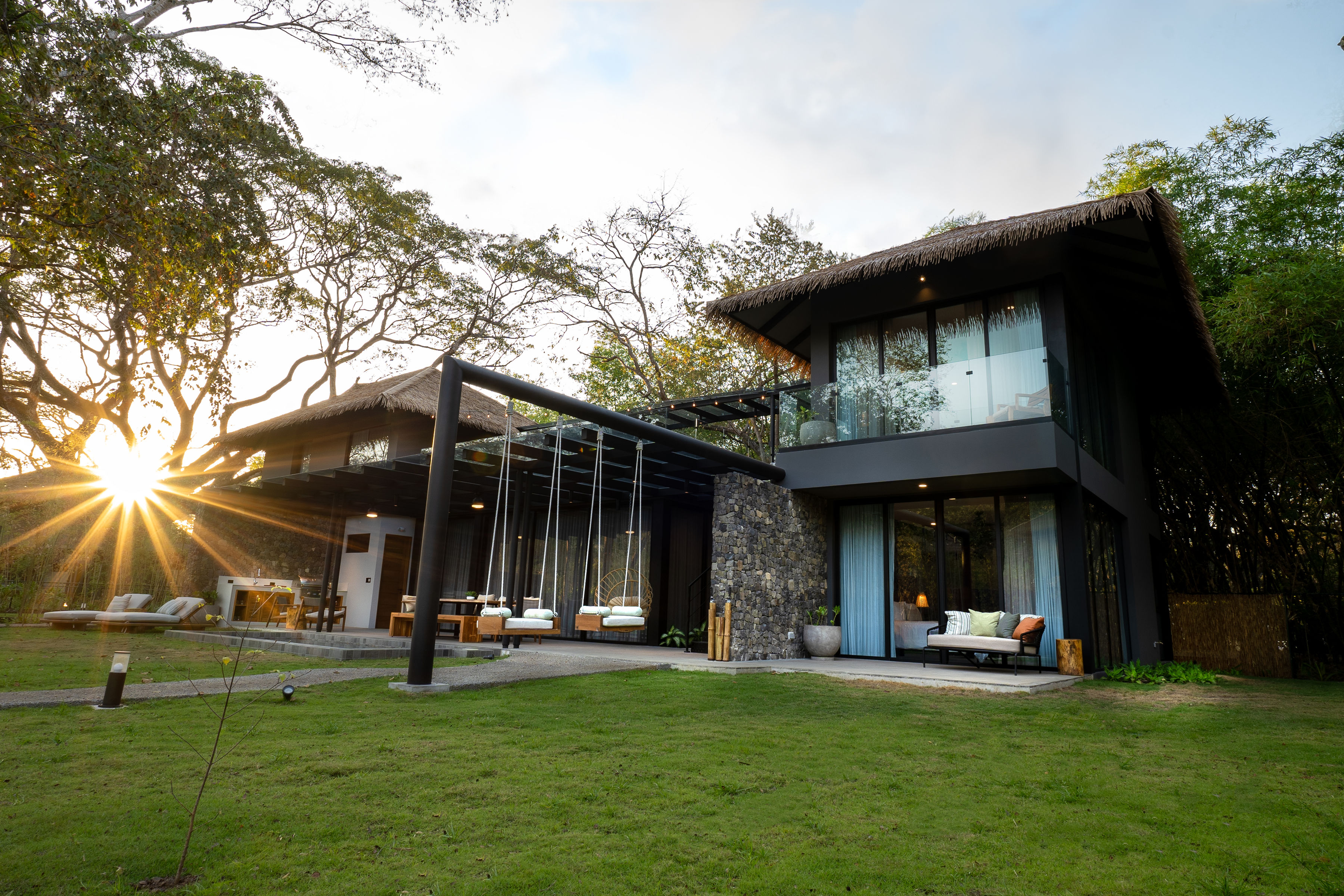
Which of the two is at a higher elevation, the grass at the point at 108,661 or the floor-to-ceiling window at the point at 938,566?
the floor-to-ceiling window at the point at 938,566

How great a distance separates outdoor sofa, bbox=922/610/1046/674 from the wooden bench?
20.3 ft

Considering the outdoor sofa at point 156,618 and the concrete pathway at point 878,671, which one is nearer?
the concrete pathway at point 878,671

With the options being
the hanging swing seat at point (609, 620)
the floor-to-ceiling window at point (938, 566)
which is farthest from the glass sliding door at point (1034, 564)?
the hanging swing seat at point (609, 620)

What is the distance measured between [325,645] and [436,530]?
5.18 metres

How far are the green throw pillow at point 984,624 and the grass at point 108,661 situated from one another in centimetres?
595

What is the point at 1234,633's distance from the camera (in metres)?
11.7

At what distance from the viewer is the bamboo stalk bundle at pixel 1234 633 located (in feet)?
36.6

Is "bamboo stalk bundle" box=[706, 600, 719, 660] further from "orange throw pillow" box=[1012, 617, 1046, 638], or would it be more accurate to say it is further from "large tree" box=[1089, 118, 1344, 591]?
"large tree" box=[1089, 118, 1344, 591]

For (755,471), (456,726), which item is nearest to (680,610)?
(755,471)

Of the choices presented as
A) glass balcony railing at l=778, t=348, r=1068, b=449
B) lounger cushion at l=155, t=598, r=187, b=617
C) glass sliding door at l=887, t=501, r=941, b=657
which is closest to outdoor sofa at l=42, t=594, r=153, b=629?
lounger cushion at l=155, t=598, r=187, b=617

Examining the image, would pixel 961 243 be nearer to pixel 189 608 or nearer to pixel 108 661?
pixel 108 661

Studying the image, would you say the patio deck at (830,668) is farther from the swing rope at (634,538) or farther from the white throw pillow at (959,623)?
the swing rope at (634,538)

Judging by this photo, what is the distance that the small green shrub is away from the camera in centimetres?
827

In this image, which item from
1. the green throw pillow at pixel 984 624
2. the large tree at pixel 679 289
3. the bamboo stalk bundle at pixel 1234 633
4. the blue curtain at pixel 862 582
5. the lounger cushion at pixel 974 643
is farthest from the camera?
the large tree at pixel 679 289
